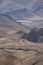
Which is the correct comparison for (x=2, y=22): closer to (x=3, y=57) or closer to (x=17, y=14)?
(x=17, y=14)

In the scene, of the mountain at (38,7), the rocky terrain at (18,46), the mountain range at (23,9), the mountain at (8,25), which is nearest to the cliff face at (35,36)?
the rocky terrain at (18,46)

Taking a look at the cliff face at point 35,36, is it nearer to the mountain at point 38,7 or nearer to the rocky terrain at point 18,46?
the rocky terrain at point 18,46

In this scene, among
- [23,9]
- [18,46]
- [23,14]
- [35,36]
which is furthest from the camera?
[23,9]

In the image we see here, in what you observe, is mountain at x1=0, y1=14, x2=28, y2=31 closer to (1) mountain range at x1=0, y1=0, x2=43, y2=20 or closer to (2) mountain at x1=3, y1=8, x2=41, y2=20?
(1) mountain range at x1=0, y1=0, x2=43, y2=20

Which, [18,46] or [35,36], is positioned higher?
[35,36]

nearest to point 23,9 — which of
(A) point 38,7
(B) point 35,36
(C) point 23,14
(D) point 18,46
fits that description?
(C) point 23,14

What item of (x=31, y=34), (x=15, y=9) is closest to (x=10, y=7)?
(x=15, y=9)

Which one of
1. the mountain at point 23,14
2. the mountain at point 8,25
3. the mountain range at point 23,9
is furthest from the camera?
the mountain range at point 23,9

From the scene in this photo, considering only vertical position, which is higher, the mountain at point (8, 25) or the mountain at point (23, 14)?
the mountain at point (23, 14)

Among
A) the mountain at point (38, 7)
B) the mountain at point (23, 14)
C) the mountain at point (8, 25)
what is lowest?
the mountain at point (8, 25)

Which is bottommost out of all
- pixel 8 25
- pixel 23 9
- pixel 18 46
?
pixel 18 46

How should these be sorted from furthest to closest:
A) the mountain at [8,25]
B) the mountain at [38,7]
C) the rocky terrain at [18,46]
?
the mountain at [38,7], the mountain at [8,25], the rocky terrain at [18,46]

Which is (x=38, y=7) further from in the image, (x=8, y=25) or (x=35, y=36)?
(x=35, y=36)

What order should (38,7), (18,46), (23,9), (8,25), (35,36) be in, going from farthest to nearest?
1. (38,7)
2. (23,9)
3. (8,25)
4. (35,36)
5. (18,46)
